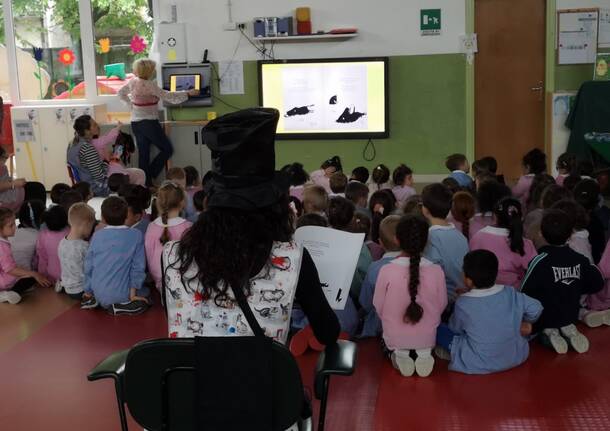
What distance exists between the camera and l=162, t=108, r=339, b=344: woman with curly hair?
2.01m

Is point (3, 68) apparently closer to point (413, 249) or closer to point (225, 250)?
point (413, 249)

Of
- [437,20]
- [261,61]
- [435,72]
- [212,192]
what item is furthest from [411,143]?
[212,192]

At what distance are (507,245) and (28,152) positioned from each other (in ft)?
22.8

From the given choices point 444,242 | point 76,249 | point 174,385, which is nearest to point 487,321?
point 444,242

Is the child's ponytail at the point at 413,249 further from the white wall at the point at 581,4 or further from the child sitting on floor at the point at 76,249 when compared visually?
the white wall at the point at 581,4

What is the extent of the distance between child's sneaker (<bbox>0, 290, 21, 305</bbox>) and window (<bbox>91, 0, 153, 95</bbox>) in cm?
522

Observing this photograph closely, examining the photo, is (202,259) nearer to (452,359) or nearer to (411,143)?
(452,359)

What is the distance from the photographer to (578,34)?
8656mm

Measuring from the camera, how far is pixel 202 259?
2012mm

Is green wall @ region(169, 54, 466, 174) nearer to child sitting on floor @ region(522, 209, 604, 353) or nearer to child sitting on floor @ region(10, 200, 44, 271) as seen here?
child sitting on floor @ region(10, 200, 44, 271)

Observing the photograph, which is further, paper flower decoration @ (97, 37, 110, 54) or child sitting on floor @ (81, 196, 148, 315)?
paper flower decoration @ (97, 37, 110, 54)

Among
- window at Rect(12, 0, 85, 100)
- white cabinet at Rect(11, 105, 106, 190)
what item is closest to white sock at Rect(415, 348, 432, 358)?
white cabinet at Rect(11, 105, 106, 190)

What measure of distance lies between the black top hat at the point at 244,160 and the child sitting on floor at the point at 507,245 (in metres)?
2.28

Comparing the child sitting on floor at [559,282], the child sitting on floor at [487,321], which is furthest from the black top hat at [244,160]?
the child sitting on floor at [559,282]
